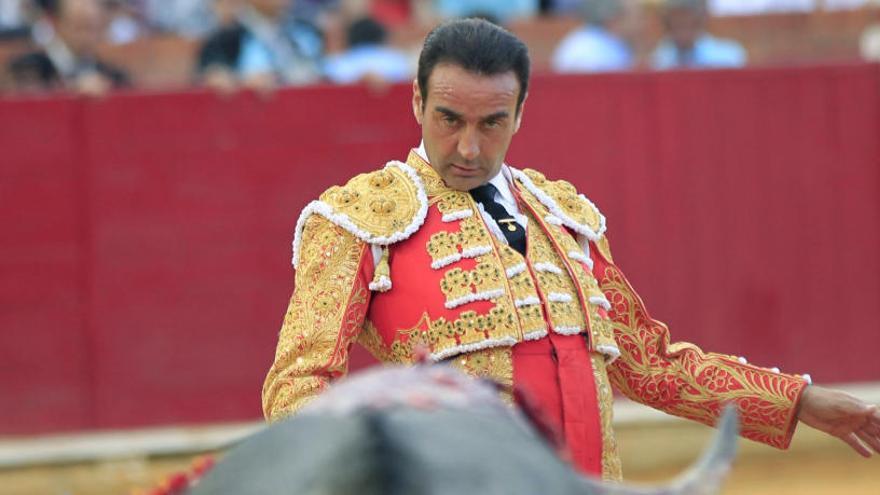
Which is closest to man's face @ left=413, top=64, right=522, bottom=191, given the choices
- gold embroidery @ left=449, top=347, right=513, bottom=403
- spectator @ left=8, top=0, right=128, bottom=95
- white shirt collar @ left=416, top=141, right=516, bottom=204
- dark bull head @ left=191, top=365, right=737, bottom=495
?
white shirt collar @ left=416, top=141, right=516, bottom=204

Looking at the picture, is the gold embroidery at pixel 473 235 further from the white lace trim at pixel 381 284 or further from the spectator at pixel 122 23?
the spectator at pixel 122 23

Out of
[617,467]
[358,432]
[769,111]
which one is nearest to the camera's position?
[358,432]

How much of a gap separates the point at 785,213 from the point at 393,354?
202 inches

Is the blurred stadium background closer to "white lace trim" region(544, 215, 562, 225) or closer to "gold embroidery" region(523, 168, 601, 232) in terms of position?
"gold embroidery" region(523, 168, 601, 232)

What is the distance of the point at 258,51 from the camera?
777 cm

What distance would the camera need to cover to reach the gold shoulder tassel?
122 inches

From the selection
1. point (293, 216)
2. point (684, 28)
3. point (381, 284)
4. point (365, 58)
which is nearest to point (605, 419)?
point (381, 284)

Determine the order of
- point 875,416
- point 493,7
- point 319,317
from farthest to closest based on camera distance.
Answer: point 493,7 → point 875,416 → point 319,317

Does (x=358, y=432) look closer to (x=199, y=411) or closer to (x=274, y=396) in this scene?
(x=274, y=396)

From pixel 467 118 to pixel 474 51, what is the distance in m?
0.11

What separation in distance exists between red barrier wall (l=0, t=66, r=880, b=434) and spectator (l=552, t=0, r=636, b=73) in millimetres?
468

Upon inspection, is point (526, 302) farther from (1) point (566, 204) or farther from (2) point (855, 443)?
(2) point (855, 443)

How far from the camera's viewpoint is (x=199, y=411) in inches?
299

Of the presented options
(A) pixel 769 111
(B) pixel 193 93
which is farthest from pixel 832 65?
(B) pixel 193 93
